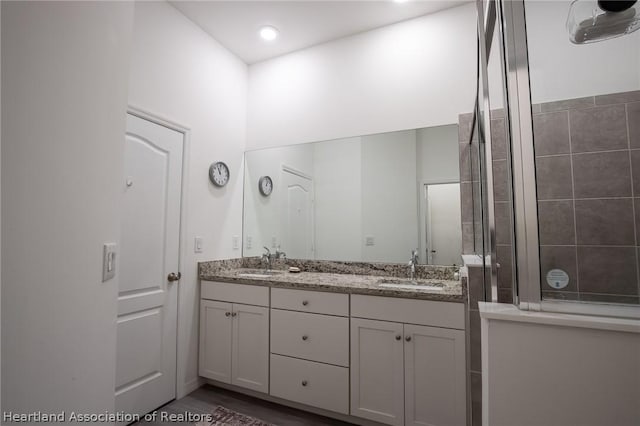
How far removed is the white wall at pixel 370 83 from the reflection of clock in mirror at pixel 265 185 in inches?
12.4

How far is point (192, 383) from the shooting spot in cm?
232

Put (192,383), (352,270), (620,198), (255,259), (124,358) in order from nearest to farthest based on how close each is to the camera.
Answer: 1. (620,198)
2. (124,358)
3. (192,383)
4. (352,270)
5. (255,259)

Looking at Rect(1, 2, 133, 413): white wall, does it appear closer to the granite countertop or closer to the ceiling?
the granite countertop

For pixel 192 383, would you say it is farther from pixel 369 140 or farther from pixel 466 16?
pixel 466 16

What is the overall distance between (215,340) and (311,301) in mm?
895

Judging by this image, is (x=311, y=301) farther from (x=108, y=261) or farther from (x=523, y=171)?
(x=523, y=171)

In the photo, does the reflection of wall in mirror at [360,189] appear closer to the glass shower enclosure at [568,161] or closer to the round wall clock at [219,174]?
the round wall clock at [219,174]

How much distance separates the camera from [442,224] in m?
2.18

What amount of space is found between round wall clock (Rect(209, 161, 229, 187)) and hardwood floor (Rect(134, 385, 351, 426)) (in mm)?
1618

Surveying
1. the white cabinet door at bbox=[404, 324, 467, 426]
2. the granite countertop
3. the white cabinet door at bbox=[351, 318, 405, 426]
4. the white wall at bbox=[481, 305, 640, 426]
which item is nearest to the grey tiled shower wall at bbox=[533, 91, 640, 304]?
the white wall at bbox=[481, 305, 640, 426]

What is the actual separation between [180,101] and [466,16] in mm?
2174

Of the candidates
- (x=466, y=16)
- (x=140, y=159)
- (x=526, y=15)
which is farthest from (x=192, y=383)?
Answer: (x=466, y=16)

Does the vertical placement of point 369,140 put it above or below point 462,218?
above

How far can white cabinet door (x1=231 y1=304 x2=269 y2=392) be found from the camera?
2129 millimetres
